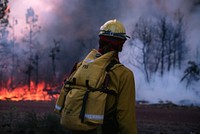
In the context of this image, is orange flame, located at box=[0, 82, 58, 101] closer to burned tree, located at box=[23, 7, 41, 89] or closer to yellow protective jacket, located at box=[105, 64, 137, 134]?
burned tree, located at box=[23, 7, 41, 89]

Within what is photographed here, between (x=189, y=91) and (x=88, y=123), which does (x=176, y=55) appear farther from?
(x=88, y=123)

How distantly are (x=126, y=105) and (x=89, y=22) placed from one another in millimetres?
42360

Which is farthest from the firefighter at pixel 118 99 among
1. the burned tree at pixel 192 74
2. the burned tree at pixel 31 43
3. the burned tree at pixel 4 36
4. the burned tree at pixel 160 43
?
the burned tree at pixel 160 43

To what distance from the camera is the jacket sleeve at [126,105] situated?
3111mm

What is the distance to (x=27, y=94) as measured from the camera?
1328 inches

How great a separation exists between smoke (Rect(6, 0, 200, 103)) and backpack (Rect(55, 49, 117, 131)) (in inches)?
1110

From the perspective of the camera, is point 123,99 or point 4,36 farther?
point 4,36

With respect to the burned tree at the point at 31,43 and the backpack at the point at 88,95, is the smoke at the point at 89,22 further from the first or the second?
the backpack at the point at 88,95

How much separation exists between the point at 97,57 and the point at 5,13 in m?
31.2

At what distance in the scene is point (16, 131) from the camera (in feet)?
27.2

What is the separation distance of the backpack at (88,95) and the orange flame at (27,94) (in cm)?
2659

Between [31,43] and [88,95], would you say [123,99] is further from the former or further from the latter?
[31,43]

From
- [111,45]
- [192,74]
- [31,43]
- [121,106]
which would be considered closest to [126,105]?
[121,106]

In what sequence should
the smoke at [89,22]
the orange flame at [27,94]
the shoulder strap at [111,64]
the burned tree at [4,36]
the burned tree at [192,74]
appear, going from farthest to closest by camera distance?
the smoke at [89,22], the burned tree at [192,74], the burned tree at [4,36], the orange flame at [27,94], the shoulder strap at [111,64]
